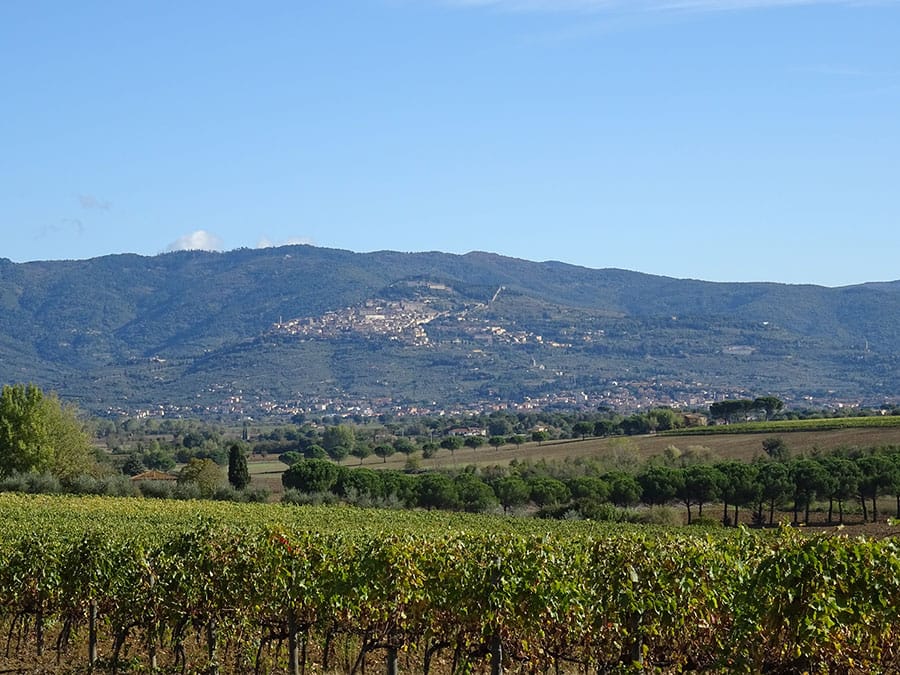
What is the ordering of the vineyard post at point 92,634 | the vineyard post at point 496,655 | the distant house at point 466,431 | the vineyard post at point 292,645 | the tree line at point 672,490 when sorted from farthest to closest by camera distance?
the distant house at point 466,431
the tree line at point 672,490
the vineyard post at point 92,634
the vineyard post at point 292,645
the vineyard post at point 496,655

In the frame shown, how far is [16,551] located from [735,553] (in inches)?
560

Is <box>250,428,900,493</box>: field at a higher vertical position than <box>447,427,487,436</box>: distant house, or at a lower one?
higher

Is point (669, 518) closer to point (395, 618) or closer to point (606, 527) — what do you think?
point (606, 527)

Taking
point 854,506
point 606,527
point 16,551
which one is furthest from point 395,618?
point 854,506

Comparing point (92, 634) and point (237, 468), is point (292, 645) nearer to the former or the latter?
point (92, 634)

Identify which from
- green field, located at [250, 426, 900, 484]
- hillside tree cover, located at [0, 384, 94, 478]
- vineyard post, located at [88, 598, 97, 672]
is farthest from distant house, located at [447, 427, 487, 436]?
vineyard post, located at [88, 598, 97, 672]

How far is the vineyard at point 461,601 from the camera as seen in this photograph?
12766 mm

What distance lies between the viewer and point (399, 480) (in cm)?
7806

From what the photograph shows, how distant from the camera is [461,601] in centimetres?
1719

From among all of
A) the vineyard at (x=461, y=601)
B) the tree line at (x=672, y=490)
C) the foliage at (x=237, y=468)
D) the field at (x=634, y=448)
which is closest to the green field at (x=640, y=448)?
the field at (x=634, y=448)

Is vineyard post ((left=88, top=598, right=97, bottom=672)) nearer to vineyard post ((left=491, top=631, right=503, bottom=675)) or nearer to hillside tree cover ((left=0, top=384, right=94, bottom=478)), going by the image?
vineyard post ((left=491, top=631, right=503, bottom=675))

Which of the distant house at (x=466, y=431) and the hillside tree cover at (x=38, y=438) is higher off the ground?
the hillside tree cover at (x=38, y=438)

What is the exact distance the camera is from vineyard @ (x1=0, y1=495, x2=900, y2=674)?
12.8 metres

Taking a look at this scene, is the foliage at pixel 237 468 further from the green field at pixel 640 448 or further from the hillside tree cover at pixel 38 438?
the hillside tree cover at pixel 38 438
